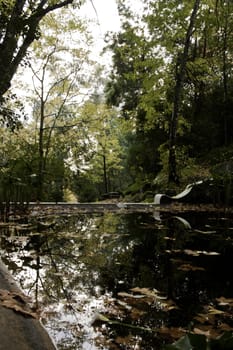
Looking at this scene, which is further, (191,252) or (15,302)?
(191,252)

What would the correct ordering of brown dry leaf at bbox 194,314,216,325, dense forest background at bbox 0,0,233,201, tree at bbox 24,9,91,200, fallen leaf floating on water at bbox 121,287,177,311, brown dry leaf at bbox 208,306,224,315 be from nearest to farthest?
brown dry leaf at bbox 194,314,216,325, brown dry leaf at bbox 208,306,224,315, fallen leaf floating on water at bbox 121,287,177,311, dense forest background at bbox 0,0,233,201, tree at bbox 24,9,91,200

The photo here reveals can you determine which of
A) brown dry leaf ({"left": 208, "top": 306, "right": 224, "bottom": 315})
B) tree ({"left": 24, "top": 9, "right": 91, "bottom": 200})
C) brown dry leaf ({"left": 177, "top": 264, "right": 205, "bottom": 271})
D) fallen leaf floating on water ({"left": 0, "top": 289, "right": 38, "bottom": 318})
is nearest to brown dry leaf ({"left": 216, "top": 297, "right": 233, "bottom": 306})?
brown dry leaf ({"left": 208, "top": 306, "right": 224, "bottom": 315})

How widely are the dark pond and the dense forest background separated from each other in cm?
319

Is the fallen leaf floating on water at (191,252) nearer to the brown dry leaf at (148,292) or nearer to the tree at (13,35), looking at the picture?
the brown dry leaf at (148,292)

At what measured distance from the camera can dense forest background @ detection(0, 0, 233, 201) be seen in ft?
28.5

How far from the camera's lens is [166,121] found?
1413cm

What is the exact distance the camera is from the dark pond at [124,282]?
205 centimetres

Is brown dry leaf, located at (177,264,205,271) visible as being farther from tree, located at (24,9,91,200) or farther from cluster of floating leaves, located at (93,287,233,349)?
tree, located at (24,9,91,200)

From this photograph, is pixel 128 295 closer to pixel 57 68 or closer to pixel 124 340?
pixel 124 340

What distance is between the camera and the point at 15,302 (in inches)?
88.0

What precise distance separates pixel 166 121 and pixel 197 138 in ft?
7.75

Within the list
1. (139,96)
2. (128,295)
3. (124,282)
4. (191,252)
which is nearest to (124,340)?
(128,295)

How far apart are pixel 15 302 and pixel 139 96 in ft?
54.1

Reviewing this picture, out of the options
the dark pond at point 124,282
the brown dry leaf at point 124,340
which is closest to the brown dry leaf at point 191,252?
the dark pond at point 124,282
